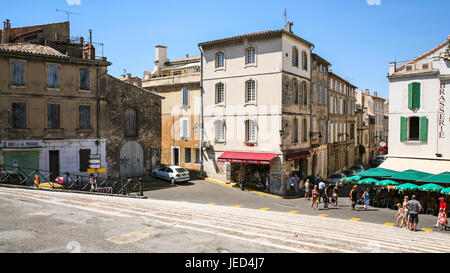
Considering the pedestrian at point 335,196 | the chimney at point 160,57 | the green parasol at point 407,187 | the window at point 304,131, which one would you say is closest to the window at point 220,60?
the window at point 304,131

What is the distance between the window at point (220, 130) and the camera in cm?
3175

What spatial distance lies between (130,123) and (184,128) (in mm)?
6854

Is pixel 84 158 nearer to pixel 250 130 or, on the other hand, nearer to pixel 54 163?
pixel 54 163

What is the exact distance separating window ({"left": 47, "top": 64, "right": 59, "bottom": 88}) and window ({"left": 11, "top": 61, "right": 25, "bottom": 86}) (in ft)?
5.29

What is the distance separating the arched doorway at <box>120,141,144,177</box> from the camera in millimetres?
29141

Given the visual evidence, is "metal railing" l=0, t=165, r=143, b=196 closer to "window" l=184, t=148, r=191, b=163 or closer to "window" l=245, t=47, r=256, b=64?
"window" l=184, t=148, r=191, b=163

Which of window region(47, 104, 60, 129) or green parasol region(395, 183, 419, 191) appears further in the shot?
window region(47, 104, 60, 129)

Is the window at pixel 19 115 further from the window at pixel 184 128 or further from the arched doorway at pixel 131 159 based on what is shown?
the window at pixel 184 128

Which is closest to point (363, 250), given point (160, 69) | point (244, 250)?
point (244, 250)

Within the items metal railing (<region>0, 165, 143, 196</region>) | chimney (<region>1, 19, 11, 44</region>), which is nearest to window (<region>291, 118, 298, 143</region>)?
metal railing (<region>0, 165, 143, 196</region>)

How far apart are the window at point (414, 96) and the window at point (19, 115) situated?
26813 millimetres

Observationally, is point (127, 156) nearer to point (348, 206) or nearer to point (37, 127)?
point (37, 127)

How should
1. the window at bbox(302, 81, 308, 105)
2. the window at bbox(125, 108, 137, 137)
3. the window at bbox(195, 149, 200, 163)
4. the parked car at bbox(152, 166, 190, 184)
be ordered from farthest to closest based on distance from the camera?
the window at bbox(195, 149, 200, 163) → the window at bbox(302, 81, 308, 105) → the window at bbox(125, 108, 137, 137) → the parked car at bbox(152, 166, 190, 184)

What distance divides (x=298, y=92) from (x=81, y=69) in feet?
57.9
